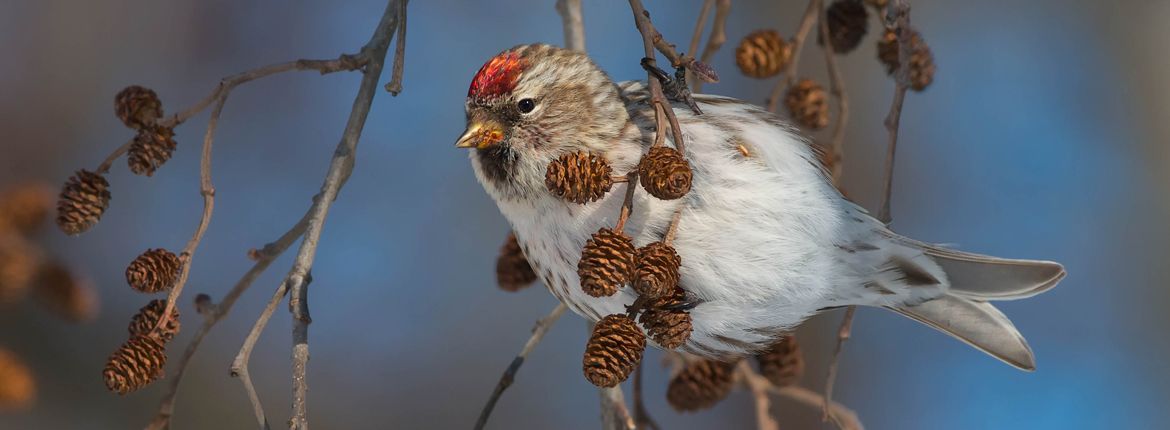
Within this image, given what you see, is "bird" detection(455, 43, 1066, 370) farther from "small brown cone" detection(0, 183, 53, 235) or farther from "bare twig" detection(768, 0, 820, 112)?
"small brown cone" detection(0, 183, 53, 235)

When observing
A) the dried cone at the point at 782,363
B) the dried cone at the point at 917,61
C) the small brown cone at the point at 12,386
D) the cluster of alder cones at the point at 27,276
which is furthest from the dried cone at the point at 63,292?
the dried cone at the point at 917,61

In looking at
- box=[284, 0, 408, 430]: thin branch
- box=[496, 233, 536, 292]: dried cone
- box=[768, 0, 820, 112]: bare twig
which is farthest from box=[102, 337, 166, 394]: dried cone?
box=[768, 0, 820, 112]: bare twig

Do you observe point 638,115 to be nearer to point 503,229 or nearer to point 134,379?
point 134,379

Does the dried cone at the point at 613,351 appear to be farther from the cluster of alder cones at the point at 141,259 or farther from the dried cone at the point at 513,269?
the dried cone at the point at 513,269

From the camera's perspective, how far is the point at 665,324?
1259mm

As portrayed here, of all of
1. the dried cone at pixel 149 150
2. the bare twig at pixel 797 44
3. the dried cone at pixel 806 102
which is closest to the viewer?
the dried cone at pixel 149 150

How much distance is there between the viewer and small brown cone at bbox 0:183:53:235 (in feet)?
6.47

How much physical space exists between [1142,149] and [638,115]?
1.91m

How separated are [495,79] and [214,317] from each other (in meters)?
0.47

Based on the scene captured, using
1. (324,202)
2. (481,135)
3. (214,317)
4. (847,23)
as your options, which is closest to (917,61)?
(847,23)

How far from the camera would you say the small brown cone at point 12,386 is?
1.95 meters

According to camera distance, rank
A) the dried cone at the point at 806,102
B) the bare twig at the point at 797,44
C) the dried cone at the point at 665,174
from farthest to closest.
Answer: the dried cone at the point at 806,102 → the bare twig at the point at 797,44 → the dried cone at the point at 665,174

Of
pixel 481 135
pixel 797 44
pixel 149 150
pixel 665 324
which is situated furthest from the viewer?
pixel 797 44

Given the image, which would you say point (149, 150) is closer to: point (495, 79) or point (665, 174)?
point (495, 79)
